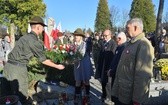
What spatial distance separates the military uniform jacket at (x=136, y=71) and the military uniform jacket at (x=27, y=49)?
1.64 meters

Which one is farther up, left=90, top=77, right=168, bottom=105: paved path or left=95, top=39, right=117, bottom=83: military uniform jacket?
left=95, top=39, right=117, bottom=83: military uniform jacket

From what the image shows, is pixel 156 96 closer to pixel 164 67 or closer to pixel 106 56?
pixel 106 56

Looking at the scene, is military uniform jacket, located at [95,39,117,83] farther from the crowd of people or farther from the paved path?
the paved path

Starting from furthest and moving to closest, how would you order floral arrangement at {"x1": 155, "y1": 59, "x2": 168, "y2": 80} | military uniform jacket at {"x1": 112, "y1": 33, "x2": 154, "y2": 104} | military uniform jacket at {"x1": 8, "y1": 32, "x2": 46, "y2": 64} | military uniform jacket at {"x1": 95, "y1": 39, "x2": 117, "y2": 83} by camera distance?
1. floral arrangement at {"x1": 155, "y1": 59, "x2": 168, "y2": 80}
2. military uniform jacket at {"x1": 95, "y1": 39, "x2": 117, "y2": 83}
3. military uniform jacket at {"x1": 8, "y1": 32, "x2": 46, "y2": 64}
4. military uniform jacket at {"x1": 112, "y1": 33, "x2": 154, "y2": 104}

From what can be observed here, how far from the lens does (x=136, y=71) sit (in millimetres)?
4777

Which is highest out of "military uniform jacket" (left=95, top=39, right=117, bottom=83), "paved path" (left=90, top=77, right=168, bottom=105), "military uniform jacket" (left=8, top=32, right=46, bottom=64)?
"military uniform jacket" (left=8, top=32, right=46, bottom=64)

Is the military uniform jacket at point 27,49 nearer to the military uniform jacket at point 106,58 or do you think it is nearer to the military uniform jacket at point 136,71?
the military uniform jacket at point 136,71

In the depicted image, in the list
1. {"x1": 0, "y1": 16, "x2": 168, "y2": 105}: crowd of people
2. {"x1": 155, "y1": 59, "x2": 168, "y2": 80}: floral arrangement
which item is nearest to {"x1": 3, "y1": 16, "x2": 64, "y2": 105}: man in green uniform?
{"x1": 0, "y1": 16, "x2": 168, "y2": 105}: crowd of people

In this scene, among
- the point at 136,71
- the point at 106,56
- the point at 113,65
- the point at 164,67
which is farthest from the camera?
the point at 164,67

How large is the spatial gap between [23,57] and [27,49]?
0.17m

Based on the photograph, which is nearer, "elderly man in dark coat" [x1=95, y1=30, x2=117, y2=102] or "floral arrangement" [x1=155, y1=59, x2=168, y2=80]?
"elderly man in dark coat" [x1=95, y1=30, x2=117, y2=102]

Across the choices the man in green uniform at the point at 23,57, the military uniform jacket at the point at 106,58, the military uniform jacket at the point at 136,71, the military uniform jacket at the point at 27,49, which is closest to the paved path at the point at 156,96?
the military uniform jacket at the point at 106,58

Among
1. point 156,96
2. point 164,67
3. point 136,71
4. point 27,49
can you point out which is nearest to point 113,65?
point 27,49

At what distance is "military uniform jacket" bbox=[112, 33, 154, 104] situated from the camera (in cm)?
474
